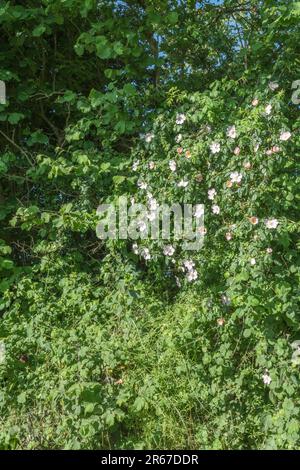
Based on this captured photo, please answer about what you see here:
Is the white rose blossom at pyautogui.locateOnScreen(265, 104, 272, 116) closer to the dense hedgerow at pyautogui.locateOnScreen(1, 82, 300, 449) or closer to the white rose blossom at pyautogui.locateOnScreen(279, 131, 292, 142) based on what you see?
the dense hedgerow at pyautogui.locateOnScreen(1, 82, 300, 449)

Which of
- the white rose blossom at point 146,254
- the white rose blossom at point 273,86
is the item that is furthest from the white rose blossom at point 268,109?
the white rose blossom at point 146,254

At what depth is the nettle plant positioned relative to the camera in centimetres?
307

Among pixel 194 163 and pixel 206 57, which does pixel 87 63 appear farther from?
pixel 194 163

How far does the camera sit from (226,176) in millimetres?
3209

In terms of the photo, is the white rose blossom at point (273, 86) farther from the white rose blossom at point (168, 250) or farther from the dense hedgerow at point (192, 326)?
the white rose blossom at point (168, 250)

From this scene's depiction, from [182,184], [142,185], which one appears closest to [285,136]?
[182,184]

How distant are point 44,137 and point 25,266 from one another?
88 cm

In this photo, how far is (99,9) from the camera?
403cm

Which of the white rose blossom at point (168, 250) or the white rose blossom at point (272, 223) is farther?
the white rose blossom at point (168, 250)

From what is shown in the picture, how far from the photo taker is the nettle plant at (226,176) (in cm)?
307

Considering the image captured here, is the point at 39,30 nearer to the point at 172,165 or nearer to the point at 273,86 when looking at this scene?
the point at 172,165

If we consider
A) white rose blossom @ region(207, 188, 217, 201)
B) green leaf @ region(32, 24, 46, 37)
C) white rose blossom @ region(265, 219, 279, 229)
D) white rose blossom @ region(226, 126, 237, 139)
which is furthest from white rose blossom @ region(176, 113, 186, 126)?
green leaf @ region(32, 24, 46, 37)

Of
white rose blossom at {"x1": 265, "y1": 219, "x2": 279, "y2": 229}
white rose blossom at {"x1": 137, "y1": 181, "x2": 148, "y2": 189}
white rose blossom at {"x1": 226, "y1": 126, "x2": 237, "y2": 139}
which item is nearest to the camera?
white rose blossom at {"x1": 265, "y1": 219, "x2": 279, "y2": 229}

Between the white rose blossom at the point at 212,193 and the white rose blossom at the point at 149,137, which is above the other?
the white rose blossom at the point at 149,137
